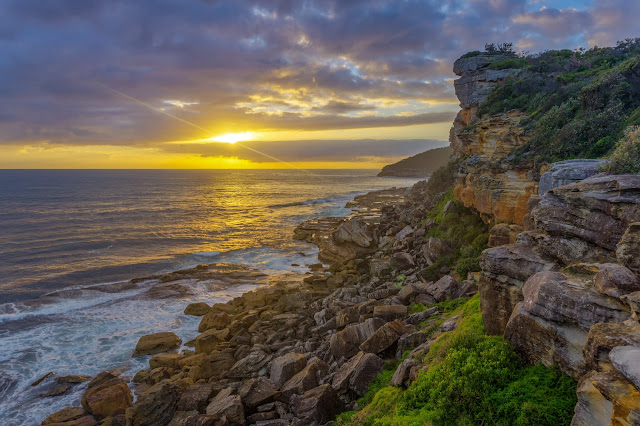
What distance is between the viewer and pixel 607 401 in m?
5.98

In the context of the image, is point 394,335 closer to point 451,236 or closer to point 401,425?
point 401,425

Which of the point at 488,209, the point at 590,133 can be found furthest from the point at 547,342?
the point at 590,133

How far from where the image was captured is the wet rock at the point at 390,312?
654 inches

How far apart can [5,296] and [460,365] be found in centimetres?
3690

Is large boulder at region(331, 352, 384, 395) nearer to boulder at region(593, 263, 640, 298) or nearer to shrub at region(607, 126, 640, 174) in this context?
boulder at region(593, 263, 640, 298)

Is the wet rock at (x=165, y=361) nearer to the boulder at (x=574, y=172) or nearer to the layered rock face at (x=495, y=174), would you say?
the boulder at (x=574, y=172)

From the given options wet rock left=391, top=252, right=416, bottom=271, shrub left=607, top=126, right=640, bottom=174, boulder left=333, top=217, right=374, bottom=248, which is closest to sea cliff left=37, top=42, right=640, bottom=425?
wet rock left=391, top=252, right=416, bottom=271

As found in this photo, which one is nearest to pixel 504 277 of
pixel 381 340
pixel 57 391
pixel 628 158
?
pixel 381 340

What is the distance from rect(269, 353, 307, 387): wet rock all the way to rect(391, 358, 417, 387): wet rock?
4.76m

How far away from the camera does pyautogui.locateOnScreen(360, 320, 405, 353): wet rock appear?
13.7 metres

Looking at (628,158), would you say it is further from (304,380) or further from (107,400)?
(107,400)

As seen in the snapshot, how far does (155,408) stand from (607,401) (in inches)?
→ 590

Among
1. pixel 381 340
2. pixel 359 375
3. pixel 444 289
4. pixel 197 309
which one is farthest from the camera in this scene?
pixel 197 309

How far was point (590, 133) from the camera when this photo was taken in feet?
70.1
